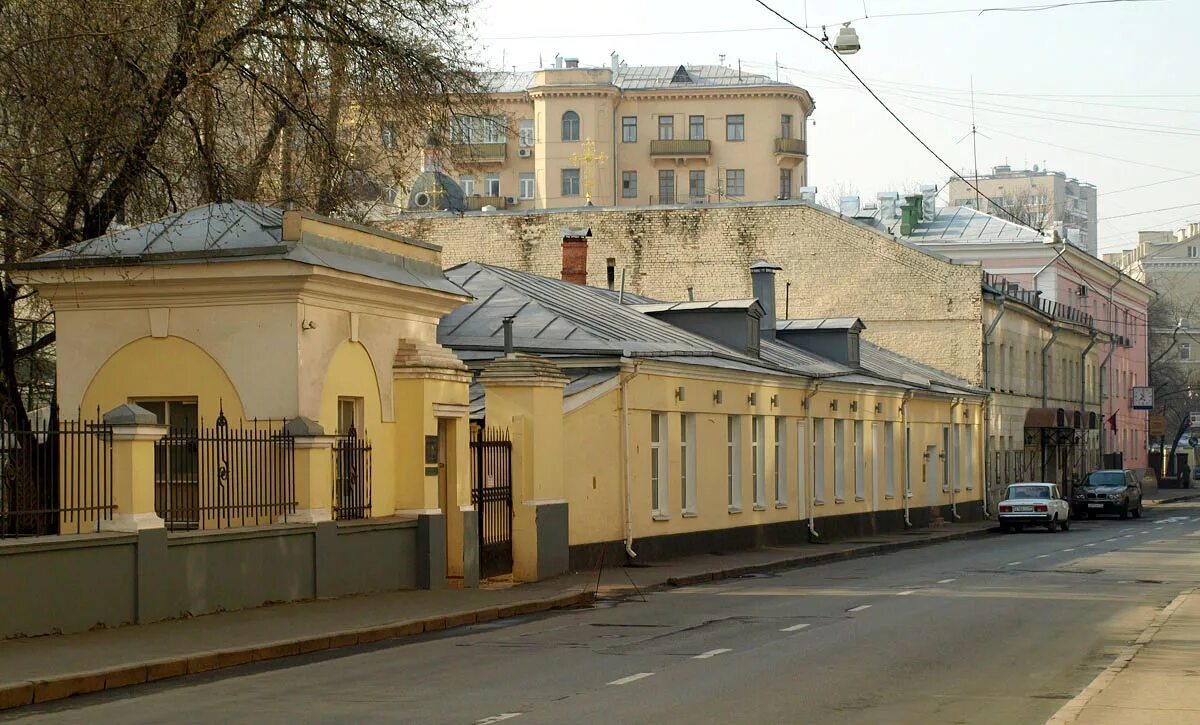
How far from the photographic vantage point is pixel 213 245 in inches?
780

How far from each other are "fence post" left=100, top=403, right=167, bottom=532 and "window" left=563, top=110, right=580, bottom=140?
80592 millimetres

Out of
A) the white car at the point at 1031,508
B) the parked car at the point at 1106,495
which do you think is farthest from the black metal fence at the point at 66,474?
the parked car at the point at 1106,495

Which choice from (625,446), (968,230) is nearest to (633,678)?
(625,446)

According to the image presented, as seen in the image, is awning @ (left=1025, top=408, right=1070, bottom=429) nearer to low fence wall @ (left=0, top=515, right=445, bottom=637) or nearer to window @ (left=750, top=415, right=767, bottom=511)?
window @ (left=750, top=415, right=767, bottom=511)

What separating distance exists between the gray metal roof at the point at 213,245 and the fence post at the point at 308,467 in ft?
Result: 6.33

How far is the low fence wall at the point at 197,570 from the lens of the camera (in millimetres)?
15164

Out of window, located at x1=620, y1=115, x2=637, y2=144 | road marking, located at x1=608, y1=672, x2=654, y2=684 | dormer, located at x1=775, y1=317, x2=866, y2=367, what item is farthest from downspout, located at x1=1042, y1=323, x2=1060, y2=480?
road marking, located at x1=608, y1=672, x2=654, y2=684

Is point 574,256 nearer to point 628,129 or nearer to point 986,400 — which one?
point 986,400

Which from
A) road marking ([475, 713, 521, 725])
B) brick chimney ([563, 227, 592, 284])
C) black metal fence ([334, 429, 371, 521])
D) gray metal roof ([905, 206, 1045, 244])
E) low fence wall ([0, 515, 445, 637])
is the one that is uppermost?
gray metal roof ([905, 206, 1045, 244])

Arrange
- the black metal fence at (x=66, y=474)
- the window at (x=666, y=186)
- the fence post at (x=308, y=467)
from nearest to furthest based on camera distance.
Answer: the black metal fence at (x=66, y=474) < the fence post at (x=308, y=467) < the window at (x=666, y=186)

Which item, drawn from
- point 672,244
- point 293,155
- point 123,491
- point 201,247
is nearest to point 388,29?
point 293,155

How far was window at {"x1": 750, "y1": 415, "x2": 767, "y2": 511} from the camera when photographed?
35.3m

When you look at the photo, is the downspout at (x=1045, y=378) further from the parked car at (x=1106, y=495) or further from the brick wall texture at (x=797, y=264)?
the brick wall texture at (x=797, y=264)

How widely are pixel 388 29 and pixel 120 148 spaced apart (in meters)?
4.21
